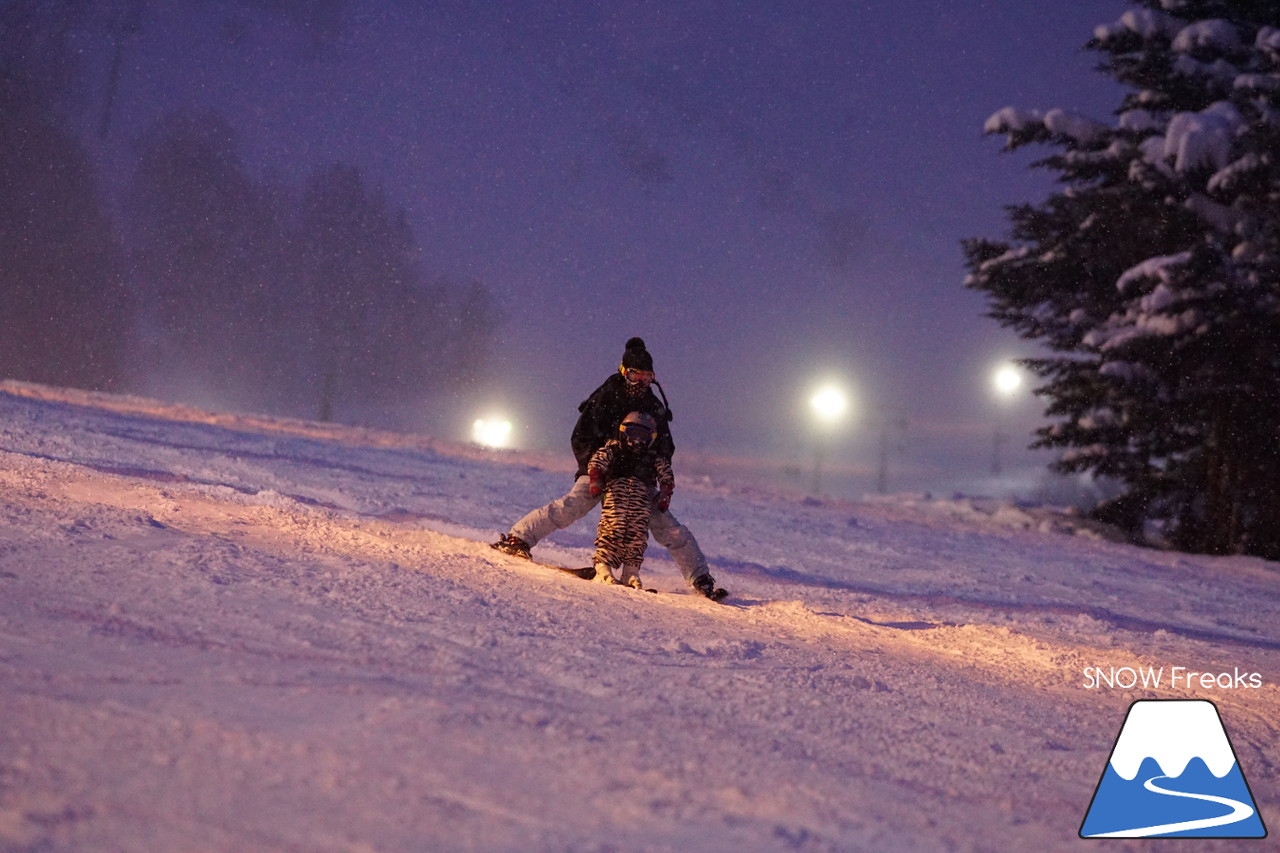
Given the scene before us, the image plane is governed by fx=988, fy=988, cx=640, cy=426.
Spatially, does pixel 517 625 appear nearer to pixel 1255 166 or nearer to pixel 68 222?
pixel 1255 166

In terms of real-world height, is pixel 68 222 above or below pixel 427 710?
above

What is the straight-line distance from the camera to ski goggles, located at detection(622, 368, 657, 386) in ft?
23.7

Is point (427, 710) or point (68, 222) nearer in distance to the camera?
point (427, 710)

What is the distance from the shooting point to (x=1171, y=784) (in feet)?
11.6

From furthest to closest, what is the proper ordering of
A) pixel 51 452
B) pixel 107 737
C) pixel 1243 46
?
1. pixel 1243 46
2. pixel 51 452
3. pixel 107 737

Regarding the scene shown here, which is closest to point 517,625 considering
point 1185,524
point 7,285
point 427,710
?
point 427,710

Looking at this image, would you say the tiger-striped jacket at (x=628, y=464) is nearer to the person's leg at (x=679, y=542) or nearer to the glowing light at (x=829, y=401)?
the person's leg at (x=679, y=542)

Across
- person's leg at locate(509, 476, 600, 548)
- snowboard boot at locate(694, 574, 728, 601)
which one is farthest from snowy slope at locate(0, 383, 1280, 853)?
person's leg at locate(509, 476, 600, 548)

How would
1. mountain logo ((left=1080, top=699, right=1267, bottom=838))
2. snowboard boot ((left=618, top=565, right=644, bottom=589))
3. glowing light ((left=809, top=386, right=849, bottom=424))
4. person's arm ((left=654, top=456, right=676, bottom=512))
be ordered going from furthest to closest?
glowing light ((left=809, top=386, right=849, bottom=424)) < person's arm ((left=654, top=456, right=676, bottom=512)) < snowboard boot ((left=618, top=565, right=644, bottom=589)) < mountain logo ((left=1080, top=699, right=1267, bottom=838))

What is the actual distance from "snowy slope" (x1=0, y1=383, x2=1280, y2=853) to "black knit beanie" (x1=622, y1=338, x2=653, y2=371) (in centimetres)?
163

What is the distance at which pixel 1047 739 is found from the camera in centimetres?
418

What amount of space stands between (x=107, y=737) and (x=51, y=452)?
27.6 ft

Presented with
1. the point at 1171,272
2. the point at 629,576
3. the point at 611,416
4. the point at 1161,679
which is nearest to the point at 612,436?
the point at 611,416

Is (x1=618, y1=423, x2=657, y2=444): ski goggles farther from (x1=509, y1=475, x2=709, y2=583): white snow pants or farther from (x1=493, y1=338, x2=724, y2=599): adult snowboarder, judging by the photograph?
(x1=509, y1=475, x2=709, y2=583): white snow pants
